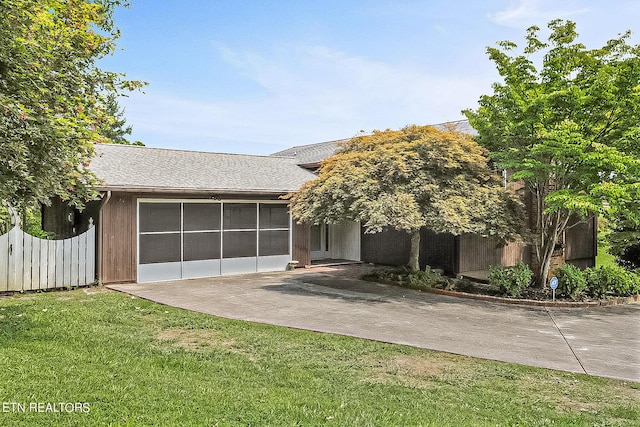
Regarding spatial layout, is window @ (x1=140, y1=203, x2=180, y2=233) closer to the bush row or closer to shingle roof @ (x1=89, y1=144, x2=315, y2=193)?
shingle roof @ (x1=89, y1=144, x2=315, y2=193)

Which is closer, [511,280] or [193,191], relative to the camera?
[511,280]

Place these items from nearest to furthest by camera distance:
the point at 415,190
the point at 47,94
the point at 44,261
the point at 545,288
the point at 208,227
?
the point at 47,94
the point at 44,261
the point at 415,190
the point at 545,288
the point at 208,227

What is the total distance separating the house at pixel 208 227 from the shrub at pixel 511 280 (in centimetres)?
107

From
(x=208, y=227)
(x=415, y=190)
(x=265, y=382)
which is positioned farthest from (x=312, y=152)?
(x=265, y=382)

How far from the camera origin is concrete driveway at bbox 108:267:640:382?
6656mm

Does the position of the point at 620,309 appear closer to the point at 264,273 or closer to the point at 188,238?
the point at 264,273

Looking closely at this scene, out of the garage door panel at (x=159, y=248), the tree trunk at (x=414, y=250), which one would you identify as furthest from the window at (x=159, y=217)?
the tree trunk at (x=414, y=250)

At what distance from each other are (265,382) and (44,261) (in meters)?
8.37

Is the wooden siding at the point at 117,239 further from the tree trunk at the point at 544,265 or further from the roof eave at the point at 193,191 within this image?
the tree trunk at the point at 544,265

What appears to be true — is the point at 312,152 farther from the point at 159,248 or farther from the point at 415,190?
the point at 415,190

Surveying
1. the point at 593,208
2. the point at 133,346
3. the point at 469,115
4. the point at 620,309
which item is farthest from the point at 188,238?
the point at 620,309

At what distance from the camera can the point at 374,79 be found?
18.0 m

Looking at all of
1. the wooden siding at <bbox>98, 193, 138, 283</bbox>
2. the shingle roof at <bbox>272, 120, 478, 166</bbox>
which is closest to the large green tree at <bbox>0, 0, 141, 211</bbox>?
the wooden siding at <bbox>98, 193, 138, 283</bbox>

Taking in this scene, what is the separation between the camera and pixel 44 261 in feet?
35.4
